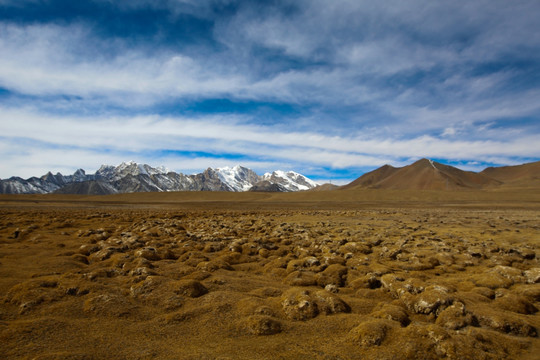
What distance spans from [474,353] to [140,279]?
724cm

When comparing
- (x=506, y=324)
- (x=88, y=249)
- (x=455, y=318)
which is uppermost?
(x=88, y=249)

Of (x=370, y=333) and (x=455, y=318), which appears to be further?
(x=455, y=318)

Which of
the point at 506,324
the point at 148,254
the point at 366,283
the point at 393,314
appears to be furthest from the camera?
the point at 148,254

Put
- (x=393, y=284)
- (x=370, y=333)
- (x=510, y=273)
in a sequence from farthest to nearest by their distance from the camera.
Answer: (x=510, y=273), (x=393, y=284), (x=370, y=333)

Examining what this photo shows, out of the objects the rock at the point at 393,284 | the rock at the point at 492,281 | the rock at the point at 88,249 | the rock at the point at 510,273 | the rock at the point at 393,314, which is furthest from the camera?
the rock at the point at 88,249

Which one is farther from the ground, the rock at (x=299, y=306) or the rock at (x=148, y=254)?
the rock at (x=148, y=254)

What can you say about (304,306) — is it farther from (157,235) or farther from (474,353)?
(157,235)

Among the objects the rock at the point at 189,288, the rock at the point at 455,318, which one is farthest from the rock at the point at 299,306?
the rock at the point at 455,318

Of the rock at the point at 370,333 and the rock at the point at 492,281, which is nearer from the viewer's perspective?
the rock at the point at 370,333

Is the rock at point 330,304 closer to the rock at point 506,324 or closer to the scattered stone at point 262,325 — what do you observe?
the scattered stone at point 262,325

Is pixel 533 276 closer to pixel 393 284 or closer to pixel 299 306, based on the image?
pixel 393 284

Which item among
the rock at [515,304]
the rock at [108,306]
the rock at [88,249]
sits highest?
the rock at [88,249]

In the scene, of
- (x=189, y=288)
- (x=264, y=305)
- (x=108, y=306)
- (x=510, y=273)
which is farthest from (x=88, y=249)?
(x=510, y=273)

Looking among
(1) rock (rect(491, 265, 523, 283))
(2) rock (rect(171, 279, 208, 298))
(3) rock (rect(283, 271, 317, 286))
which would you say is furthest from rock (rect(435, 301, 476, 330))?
(2) rock (rect(171, 279, 208, 298))
